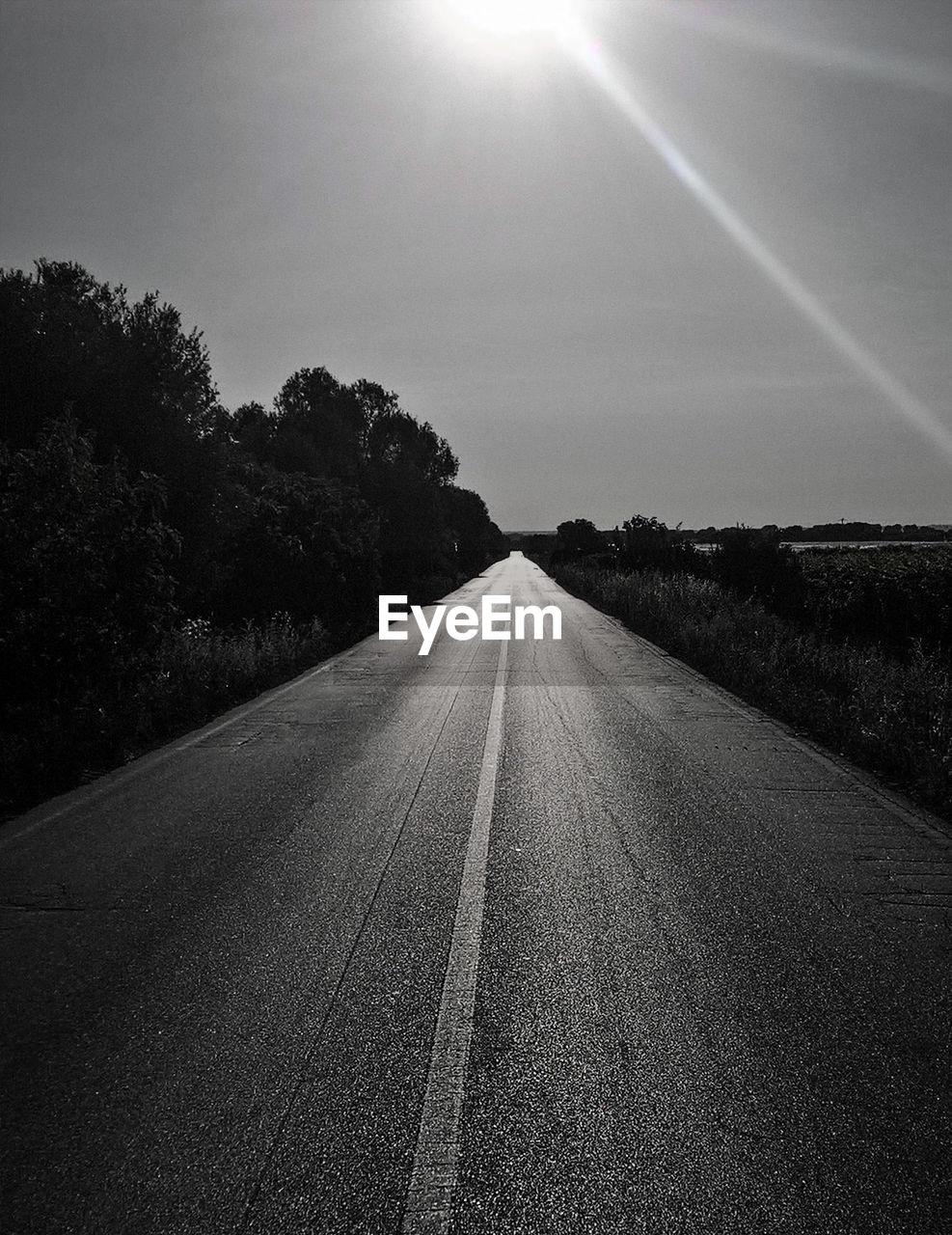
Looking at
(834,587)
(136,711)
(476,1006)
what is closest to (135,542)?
(136,711)

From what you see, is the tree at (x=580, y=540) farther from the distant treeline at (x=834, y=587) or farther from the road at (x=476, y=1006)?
the road at (x=476, y=1006)

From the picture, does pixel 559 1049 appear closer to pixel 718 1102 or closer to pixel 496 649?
pixel 718 1102

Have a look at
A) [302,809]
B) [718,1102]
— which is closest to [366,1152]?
[718,1102]

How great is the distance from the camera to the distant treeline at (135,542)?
10.6 m

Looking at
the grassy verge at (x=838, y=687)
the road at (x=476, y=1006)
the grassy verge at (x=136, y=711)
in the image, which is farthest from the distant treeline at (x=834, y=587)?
the grassy verge at (x=136, y=711)

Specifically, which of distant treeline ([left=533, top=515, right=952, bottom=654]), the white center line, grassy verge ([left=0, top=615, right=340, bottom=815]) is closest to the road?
the white center line

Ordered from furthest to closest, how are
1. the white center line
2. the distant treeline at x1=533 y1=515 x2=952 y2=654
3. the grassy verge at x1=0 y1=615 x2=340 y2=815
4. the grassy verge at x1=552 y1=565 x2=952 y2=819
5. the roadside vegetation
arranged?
the distant treeline at x1=533 y1=515 x2=952 y2=654
the roadside vegetation
the grassy verge at x1=552 y1=565 x2=952 y2=819
the grassy verge at x1=0 y1=615 x2=340 y2=815
the white center line

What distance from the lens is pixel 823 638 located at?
19.5 m

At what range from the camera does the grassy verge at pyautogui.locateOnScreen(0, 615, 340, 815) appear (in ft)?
28.0

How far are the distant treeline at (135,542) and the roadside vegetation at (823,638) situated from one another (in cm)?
799

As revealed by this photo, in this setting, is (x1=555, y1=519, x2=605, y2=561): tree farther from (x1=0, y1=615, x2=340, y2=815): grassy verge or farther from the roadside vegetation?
(x1=0, y1=615, x2=340, y2=815): grassy verge

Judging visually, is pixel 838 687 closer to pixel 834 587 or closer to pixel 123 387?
pixel 834 587

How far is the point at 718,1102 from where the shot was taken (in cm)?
339

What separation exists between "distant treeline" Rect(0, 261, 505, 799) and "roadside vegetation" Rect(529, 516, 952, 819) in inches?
315
